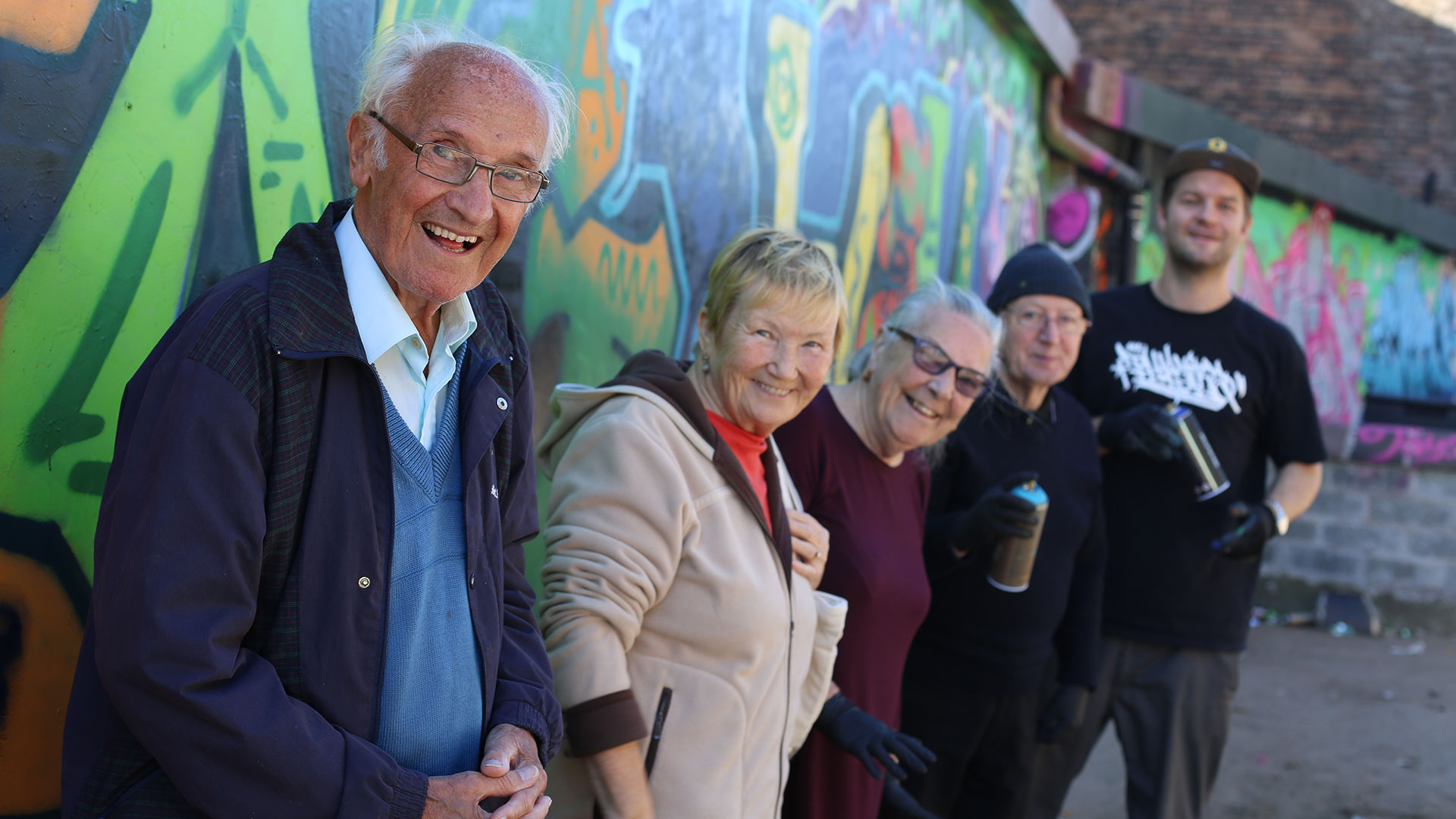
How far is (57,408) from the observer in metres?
1.63

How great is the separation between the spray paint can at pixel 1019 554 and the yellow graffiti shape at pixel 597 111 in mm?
1370

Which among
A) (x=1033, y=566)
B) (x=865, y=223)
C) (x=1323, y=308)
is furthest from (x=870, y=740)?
(x=1323, y=308)

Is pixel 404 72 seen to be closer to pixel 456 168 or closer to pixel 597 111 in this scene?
pixel 456 168

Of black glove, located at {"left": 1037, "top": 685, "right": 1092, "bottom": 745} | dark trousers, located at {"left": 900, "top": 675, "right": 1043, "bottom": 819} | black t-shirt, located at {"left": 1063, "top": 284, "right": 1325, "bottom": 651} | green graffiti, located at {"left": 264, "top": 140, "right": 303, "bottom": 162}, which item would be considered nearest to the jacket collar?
green graffiti, located at {"left": 264, "top": 140, "right": 303, "bottom": 162}

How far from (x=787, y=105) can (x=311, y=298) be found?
3.05 metres

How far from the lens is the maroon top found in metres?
2.53

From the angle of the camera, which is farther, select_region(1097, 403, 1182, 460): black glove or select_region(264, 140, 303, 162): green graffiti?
select_region(1097, 403, 1182, 460): black glove

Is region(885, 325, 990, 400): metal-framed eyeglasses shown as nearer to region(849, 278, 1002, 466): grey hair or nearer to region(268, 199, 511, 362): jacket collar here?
region(849, 278, 1002, 466): grey hair

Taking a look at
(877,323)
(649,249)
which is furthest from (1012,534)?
(877,323)

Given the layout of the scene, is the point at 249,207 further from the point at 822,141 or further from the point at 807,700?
the point at 822,141

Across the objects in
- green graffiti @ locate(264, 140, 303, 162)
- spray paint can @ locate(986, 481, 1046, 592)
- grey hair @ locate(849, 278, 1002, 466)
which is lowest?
spray paint can @ locate(986, 481, 1046, 592)

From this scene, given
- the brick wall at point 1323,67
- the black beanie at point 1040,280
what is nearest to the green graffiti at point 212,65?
the black beanie at point 1040,280

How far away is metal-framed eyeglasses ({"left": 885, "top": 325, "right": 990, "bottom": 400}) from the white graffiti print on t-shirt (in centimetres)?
126

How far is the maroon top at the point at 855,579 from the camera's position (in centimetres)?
253
